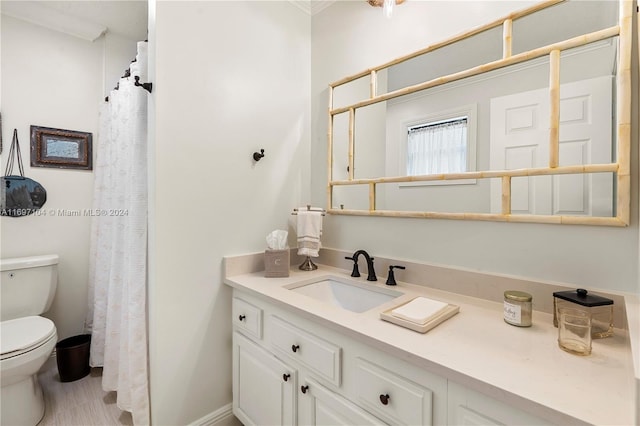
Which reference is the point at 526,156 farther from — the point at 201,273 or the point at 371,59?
the point at 201,273

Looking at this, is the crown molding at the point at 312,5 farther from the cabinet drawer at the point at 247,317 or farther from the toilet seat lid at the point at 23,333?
the toilet seat lid at the point at 23,333

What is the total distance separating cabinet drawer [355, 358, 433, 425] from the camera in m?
0.74

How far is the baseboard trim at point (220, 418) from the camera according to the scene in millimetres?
1430

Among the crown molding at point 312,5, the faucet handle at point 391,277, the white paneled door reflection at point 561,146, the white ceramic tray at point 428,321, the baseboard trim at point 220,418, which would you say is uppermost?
the crown molding at point 312,5

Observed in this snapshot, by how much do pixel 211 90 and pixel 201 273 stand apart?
91 centimetres

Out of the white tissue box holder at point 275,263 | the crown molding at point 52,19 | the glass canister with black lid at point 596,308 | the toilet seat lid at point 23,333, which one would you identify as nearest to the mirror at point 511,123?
the glass canister with black lid at point 596,308

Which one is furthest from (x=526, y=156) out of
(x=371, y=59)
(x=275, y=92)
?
(x=275, y=92)

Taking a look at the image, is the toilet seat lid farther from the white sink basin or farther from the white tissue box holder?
the white sink basin

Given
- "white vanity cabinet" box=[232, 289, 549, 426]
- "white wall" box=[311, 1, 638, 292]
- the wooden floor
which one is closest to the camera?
"white vanity cabinet" box=[232, 289, 549, 426]

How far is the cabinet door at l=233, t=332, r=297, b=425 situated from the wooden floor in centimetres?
69

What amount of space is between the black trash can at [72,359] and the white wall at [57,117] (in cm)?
21

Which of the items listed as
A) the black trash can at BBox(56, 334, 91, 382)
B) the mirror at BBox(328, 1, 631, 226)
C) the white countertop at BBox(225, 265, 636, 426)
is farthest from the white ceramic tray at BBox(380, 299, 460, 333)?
the black trash can at BBox(56, 334, 91, 382)

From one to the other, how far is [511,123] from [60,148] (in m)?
2.72

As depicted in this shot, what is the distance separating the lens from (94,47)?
7.06 ft
